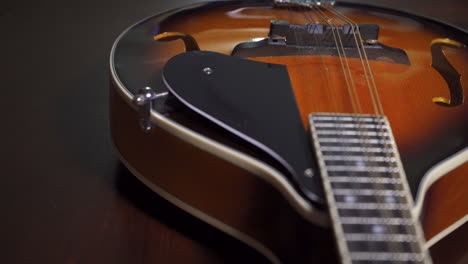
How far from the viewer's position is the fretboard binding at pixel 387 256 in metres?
0.43

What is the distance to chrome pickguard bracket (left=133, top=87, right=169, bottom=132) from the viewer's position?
617mm

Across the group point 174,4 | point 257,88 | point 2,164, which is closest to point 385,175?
point 257,88

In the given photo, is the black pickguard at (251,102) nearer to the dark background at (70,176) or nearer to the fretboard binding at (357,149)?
the fretboard binding at (357,149)

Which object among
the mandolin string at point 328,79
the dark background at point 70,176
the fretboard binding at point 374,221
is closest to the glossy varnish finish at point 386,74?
the mandolin string at point 328,79

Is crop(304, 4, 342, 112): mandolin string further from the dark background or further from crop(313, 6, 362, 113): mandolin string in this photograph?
the dark background

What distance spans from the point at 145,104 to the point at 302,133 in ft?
0.68

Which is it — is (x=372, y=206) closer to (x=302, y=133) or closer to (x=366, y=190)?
(x=366, y=190)

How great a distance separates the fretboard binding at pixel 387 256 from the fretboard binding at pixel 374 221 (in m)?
0.03

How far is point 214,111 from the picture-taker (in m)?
0.61

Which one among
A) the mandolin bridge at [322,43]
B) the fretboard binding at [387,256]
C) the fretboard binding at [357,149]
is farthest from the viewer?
A: the mandolin bridge at [322,43]

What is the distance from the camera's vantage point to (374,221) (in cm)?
47

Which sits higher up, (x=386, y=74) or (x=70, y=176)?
(x=386, y=74)

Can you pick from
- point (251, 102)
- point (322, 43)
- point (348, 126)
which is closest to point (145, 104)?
point (251, 102)

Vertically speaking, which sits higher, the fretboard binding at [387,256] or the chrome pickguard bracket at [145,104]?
the chrome pickguard bracket at [145,104]
